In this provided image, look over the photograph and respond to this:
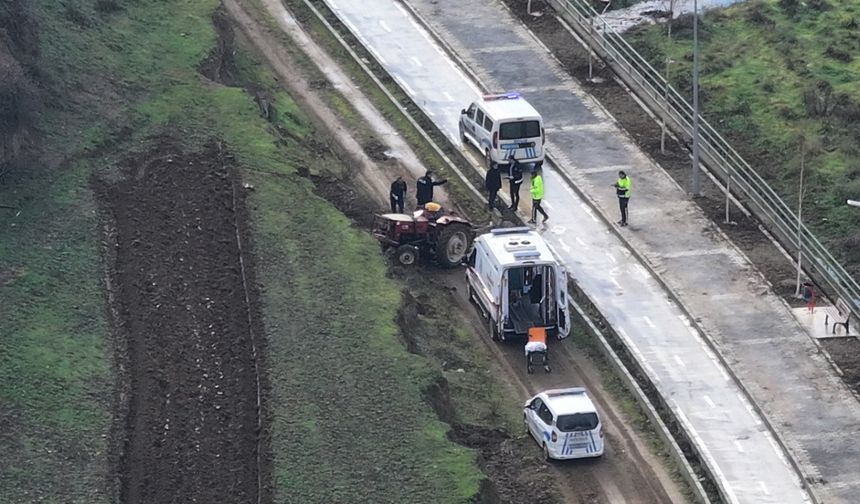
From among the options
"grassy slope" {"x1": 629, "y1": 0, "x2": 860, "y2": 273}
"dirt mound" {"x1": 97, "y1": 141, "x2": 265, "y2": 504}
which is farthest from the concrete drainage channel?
"grassy slope" {"x1": 629, "y1": 0, "x2": 860, "y2": 273}

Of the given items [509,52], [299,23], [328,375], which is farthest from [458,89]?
[328,375]

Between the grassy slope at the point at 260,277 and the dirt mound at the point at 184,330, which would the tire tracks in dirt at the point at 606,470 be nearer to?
the grassy slope at the point at 260,277

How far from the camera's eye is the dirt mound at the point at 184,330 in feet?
120

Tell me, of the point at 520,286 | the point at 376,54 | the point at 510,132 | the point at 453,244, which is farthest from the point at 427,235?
the point at 376,54

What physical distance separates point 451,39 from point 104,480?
3248cm

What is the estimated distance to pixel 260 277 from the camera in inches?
1763

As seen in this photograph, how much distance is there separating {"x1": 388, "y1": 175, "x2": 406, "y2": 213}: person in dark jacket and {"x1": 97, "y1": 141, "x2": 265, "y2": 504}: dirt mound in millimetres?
4527

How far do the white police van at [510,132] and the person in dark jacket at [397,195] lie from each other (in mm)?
3701

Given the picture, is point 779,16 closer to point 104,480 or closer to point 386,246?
point 386,246

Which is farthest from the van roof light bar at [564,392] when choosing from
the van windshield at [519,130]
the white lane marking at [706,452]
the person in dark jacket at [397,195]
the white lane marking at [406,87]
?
the white lane marking at [406,87]

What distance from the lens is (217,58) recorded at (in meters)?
59.1

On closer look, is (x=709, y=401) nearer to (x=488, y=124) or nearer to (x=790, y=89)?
(x=488, y=124)

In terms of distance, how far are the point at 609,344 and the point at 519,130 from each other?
10.3 m

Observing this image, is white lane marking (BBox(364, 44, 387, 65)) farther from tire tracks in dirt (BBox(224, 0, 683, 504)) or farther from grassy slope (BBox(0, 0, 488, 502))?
tire tracks in dirt (BBox(224, 0, 683, 504))
